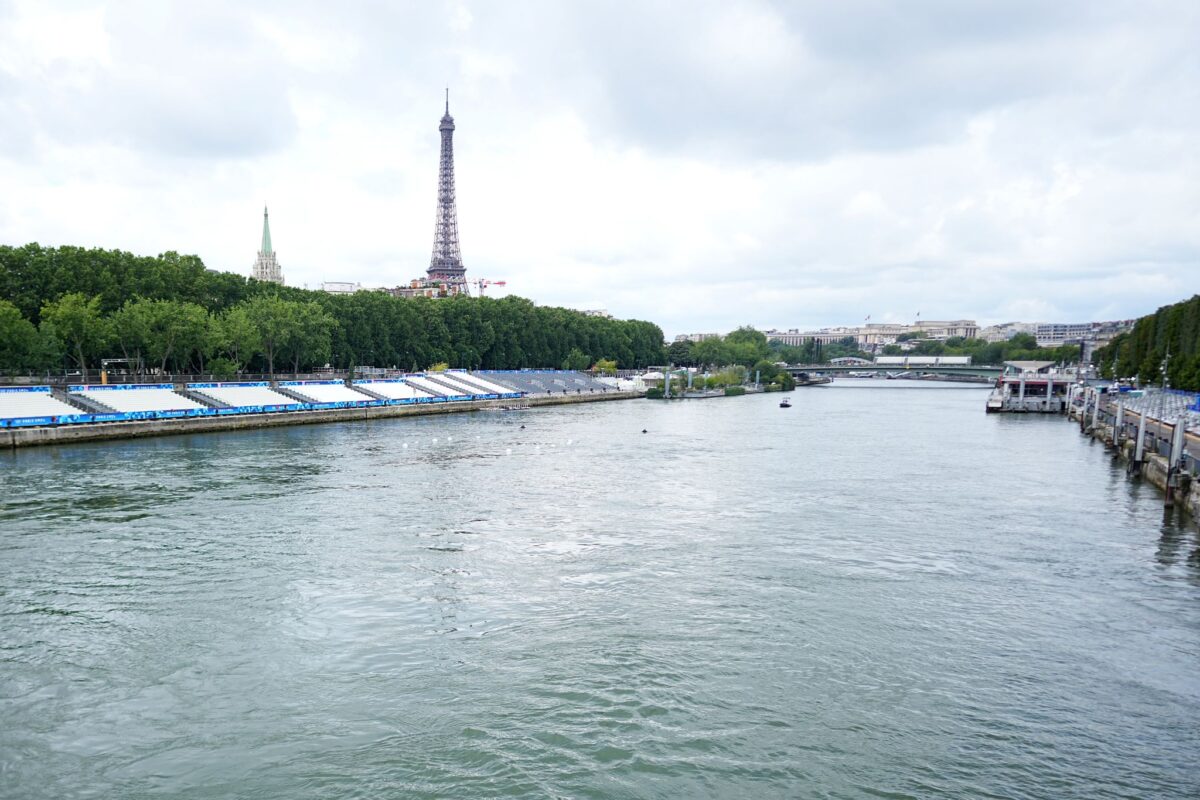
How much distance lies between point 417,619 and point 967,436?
4730 cm

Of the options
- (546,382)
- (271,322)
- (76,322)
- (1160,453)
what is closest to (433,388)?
(271,322)

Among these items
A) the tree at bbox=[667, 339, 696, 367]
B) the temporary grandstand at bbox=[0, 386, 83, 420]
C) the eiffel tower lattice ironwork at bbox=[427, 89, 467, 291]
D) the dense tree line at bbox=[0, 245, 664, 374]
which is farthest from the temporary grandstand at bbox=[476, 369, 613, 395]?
the eiffel tower lattice ironwork at bbox=[427, 89, 467, 291]

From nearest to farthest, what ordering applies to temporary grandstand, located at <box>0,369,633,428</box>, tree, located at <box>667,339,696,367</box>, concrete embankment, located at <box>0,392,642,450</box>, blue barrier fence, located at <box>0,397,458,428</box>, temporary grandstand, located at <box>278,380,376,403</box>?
Result: concrete embankment, located at <box>0,392,642,450</box> → blue barrier fence, located at <box>0,397,458,428</box> → temporary grandstand, located at <box>0,369,633,428</box> → temporary grandstand, located at <box>278,380,376,403</box> → tree, located at <box>667,339,696,367</box>

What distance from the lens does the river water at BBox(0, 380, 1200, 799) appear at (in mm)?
9633

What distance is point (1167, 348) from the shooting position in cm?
7344

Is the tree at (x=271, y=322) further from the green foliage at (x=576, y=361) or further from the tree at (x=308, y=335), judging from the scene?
the green foliage at (x=576, y=361)

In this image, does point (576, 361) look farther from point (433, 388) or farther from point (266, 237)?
point (266, 237)

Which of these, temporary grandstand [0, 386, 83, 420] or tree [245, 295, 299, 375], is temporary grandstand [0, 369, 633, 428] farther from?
tree [245, 295, 299, 375]

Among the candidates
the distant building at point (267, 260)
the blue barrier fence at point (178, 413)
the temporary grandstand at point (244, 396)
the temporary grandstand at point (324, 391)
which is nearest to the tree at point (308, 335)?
the temporary grandstand at point (324, 391)

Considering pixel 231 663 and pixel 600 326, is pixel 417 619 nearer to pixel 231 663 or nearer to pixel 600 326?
pixel 231 663

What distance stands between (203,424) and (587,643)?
129ft

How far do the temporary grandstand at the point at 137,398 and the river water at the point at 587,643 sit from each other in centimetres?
1779

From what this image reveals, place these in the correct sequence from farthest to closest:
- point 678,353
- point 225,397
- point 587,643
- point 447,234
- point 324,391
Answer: point 447,234, point 678,353, point 324,391, point 225,397, point 587,643

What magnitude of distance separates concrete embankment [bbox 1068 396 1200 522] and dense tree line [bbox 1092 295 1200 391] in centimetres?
938
